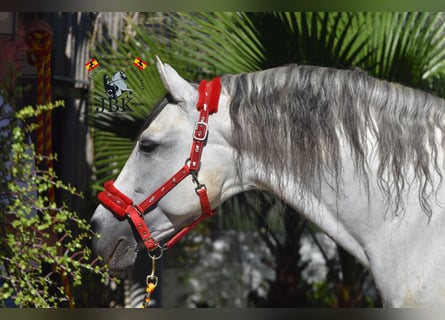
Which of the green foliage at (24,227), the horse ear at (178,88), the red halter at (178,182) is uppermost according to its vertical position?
the horse ear at (178,88)

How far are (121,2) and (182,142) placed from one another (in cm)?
82

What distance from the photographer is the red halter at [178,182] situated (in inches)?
100

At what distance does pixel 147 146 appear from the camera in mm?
2607

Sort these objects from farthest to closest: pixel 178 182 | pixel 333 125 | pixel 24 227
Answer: pixel 24 227 → pixel 178 182 → pixel 333 125

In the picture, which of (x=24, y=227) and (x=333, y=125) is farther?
(x=24, y=227)

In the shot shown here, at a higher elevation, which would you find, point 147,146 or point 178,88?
point 178,88

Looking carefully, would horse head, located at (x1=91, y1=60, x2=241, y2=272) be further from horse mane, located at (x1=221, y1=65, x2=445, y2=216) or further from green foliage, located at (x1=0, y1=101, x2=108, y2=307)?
green foliage, located at (x1=0, y1=101, x2=108, y2=307)

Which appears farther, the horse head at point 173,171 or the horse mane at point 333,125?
the horse head at point 173,171

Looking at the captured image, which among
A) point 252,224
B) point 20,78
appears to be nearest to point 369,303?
point 252,224

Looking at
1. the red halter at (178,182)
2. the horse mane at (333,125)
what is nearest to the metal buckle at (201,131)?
the red halter at (178,182)

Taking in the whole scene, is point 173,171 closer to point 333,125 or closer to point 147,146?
point 147,146

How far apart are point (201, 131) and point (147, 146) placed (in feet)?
0.71

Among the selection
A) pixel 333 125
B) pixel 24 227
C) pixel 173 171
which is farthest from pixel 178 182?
pixel 24 227

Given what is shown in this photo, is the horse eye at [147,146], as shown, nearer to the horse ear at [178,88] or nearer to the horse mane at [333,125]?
the horse ear at [178,88]
